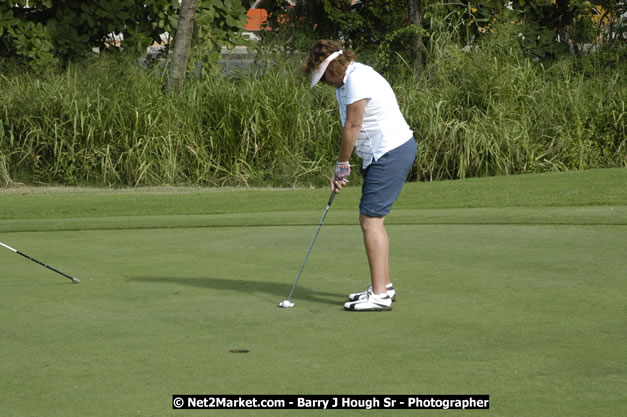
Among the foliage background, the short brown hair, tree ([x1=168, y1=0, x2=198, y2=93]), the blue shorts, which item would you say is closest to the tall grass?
the foliage background

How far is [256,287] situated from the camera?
595cm

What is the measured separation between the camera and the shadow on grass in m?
5.59

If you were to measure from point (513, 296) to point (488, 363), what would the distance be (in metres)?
1.54

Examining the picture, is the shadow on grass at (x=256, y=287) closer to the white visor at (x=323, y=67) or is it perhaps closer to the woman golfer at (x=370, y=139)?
the woman golfer at (x=370, y=139)

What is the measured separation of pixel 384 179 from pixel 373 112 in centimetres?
40

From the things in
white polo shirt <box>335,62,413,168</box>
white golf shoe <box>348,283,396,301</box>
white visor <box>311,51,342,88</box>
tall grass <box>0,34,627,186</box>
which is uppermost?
white visor <box>311,51,342,88</box>

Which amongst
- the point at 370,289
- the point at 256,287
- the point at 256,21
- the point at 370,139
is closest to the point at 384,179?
the point at 370,139

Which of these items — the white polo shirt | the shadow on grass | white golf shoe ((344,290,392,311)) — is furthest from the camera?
the shadow on grass

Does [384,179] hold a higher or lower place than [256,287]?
higher

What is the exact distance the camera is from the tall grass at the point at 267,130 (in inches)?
560

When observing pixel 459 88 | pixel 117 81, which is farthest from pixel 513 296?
pixel 117 81

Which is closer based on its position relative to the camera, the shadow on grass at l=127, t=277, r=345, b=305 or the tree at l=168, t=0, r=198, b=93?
the shadow on grass at l=127, t=277, r=345, b=305

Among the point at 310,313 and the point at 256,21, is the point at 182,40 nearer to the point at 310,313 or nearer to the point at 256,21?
the point at 256,21

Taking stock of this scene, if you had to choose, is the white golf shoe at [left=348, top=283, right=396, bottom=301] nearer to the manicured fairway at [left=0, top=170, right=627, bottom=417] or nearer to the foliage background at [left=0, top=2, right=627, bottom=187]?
the manicured fairway at [left=0, top=170, right=627, bottom=417]
